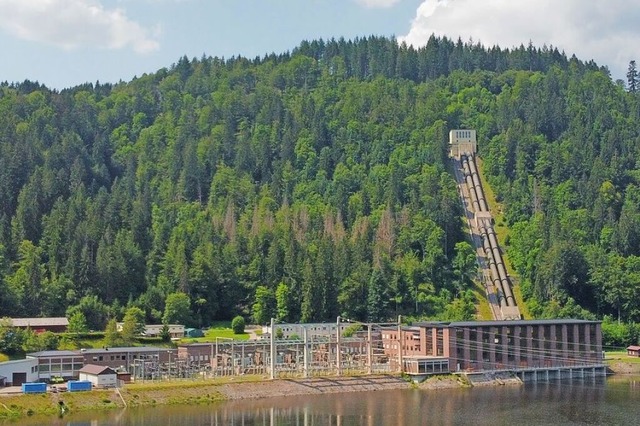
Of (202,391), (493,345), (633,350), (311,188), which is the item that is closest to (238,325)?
(493,345)

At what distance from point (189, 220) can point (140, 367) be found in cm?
5509

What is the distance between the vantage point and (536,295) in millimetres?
110562

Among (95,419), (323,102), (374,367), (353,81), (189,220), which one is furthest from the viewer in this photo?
(353,81)

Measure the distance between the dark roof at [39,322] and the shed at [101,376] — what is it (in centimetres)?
1684

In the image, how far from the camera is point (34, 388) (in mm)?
65938

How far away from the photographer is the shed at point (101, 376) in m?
69.5

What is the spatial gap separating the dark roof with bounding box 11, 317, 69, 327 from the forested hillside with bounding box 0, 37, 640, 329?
2858mm

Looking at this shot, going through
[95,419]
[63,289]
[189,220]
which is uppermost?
[189,220]

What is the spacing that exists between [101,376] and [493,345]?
34832mm

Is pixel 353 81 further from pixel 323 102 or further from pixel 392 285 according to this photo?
pixel 392 285

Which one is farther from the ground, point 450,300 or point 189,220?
point 189,220

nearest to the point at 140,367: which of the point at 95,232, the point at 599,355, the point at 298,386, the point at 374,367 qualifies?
the point at 298,386

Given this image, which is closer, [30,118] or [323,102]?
[30,118]

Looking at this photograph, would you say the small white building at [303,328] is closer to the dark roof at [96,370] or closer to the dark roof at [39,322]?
the dark roof at [39,322]
